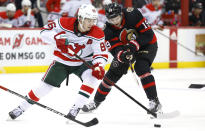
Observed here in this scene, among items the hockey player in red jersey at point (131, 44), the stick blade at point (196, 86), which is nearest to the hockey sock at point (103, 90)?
the hockey player in red jersey at point (131, 44)

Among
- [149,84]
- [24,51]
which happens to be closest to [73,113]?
[149,84]

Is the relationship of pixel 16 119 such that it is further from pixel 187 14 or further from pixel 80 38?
pixel 187 14

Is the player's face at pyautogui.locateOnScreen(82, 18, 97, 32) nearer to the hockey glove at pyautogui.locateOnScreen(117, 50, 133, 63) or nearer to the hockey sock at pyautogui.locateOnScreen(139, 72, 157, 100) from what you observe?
the hockey glove at pyautogui.locateOnScreen(117, 50, 133, 63)

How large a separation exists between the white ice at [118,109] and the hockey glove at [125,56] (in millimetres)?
473

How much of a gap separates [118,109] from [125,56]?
68 cm

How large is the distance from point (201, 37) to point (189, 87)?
3038 millimetres

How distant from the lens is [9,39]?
7141 mm

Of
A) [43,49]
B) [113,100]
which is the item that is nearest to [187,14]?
[43,49]

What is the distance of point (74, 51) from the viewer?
3.52 meters

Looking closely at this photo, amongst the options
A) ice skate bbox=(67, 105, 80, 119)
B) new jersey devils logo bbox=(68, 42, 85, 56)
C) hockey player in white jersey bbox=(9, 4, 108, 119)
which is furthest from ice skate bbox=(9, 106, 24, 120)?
new jersey devils logo bbox=(68, 42, 85, 56)

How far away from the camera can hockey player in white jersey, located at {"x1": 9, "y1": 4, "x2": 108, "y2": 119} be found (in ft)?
11.0

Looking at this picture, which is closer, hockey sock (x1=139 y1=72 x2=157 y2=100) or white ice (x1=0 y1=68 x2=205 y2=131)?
white ice (x1=0 y1=68 x2=205 y2=131)

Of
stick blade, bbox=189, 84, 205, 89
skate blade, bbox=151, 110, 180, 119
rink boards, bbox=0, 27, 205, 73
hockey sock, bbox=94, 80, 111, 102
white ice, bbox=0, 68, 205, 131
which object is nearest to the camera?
white ice, bbox=0, 68, 205, 131

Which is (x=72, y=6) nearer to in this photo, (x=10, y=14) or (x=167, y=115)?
(x=10, y=14)
